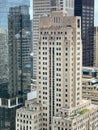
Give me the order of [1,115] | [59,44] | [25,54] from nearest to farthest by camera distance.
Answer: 1. [59,44]
2. [1,115]
3. [25,54]

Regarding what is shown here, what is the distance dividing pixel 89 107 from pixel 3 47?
48074 mm

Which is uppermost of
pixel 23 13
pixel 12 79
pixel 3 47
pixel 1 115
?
pixel 23 13

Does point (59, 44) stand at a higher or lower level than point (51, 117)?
higher

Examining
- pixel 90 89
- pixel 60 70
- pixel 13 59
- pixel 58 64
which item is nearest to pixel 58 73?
pixel 60 70

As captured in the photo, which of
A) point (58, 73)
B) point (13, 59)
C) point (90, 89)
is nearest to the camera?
point (58, 73)

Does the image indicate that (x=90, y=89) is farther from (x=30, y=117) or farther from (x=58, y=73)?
(x=30, y=117)

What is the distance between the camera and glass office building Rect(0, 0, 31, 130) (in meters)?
149

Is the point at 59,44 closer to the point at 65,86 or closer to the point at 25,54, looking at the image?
the point at 65,86

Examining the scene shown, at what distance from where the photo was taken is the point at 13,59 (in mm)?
155125

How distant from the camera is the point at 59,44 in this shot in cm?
11562

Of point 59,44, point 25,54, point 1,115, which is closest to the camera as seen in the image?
point 59,44

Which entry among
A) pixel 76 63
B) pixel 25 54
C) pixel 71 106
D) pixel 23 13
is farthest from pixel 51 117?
pixel 23 13

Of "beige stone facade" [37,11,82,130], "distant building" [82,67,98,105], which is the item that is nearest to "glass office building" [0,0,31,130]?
"distant building" [82,67,98,105]

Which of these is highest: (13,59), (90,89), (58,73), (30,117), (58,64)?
(58,64)
